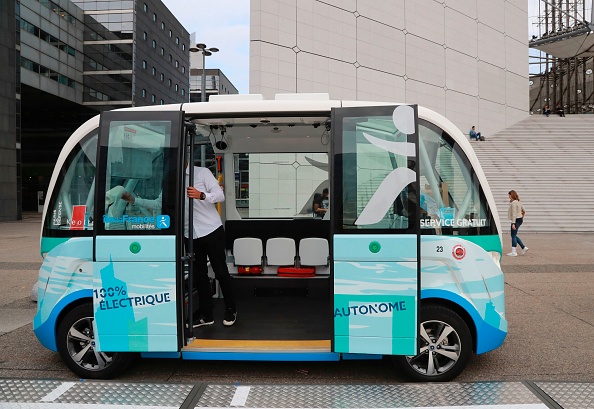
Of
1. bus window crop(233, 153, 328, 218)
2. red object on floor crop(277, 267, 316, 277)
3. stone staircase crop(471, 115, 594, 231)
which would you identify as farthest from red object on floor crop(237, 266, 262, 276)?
stone staircase crop(471, 115, 594, 231)

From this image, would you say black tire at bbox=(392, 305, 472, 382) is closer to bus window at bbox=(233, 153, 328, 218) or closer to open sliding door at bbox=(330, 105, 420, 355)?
open sliding door at bbox=(330, 105, 420, 355)

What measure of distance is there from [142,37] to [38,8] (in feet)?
57.9

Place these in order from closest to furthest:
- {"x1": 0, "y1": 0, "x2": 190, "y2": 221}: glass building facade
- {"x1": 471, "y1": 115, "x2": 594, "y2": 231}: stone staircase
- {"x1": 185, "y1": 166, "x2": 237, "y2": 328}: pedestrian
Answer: {"x1": 185, "y1": 166, "x2": 237, "y2": 328}: pedestrian
{"x1": 471, "y1": 115, "x2": 594, "y2": 231}: stone staircase
{"x1": 0, "y1": 0, "x2": 190, "y2": 221}: glass building facade

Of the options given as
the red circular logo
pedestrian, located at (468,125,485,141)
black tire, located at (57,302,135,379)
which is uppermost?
pedestrian, located at (468,125,485,141)

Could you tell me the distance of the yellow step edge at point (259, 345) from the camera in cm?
394

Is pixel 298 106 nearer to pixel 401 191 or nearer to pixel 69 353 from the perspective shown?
pixel 401 191

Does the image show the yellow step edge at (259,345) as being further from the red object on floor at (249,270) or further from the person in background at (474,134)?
the person in background at (474,134)

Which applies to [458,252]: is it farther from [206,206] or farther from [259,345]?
[206,206]

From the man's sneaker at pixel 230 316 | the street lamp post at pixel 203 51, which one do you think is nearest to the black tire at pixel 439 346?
the man's sneaker at pixel 230 316

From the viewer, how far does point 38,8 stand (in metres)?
37.1

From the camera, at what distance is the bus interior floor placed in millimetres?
4410

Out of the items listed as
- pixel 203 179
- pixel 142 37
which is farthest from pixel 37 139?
pixel 203 179

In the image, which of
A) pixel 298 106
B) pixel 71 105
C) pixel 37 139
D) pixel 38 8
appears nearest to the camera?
pixel 298 106

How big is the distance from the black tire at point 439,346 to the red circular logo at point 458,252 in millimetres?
415
